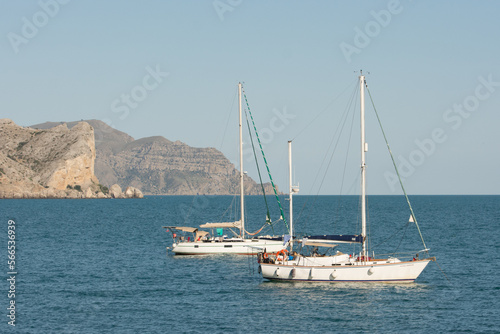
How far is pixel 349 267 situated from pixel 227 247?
22.4 m

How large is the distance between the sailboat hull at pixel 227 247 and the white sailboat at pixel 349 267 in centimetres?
1623

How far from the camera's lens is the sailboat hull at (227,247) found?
63.1 m

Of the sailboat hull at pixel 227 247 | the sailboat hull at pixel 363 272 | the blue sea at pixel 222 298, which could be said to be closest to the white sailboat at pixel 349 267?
the sailboat hull at pixel 363 272

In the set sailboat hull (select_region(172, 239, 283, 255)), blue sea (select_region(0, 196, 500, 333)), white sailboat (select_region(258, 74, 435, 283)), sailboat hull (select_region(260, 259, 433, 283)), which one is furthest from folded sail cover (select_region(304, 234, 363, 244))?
sailboat hull (select_region(172, 239, 283, 255))

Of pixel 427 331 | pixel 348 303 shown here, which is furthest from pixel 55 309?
pixel 427 331

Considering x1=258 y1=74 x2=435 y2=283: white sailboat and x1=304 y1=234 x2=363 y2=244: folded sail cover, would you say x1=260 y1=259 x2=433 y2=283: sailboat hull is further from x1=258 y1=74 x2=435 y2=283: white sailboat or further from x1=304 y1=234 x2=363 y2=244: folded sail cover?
x1=304 y1=234 x2=363 y2=244: folded sail cover

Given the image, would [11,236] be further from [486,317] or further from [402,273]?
[486,317]

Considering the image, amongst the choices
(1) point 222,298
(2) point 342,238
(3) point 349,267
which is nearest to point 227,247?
(2) point 342,238

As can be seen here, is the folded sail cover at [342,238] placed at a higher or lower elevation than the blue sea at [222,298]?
higher

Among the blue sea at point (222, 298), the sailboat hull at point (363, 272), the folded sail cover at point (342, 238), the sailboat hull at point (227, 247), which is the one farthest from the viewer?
the sailboat hull at point (227, 247)

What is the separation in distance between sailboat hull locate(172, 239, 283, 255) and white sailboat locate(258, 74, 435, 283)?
53.2 feet

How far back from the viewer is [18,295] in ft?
135

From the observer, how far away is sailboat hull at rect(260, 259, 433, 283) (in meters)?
43.3

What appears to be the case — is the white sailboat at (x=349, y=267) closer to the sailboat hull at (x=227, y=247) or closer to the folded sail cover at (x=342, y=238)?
the folded sail cover at (x=342, y=238)
